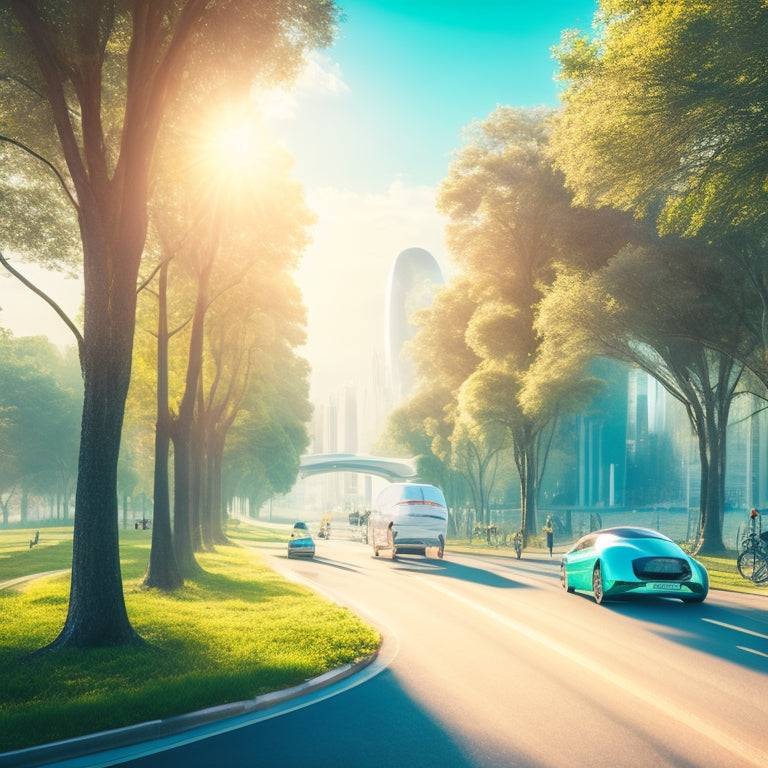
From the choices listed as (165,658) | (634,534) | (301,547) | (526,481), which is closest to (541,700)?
(165,658)

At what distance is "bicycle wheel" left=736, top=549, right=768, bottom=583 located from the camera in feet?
59.0

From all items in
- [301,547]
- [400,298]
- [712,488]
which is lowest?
[301,547]

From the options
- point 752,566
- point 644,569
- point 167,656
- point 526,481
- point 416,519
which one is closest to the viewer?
point 167,656

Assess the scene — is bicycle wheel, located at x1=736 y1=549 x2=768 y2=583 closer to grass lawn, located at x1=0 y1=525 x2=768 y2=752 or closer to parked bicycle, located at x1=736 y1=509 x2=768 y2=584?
parked bicycle, located at x1=736 y1=509 x2=768 y2=584

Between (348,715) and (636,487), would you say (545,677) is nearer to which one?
(348,715)

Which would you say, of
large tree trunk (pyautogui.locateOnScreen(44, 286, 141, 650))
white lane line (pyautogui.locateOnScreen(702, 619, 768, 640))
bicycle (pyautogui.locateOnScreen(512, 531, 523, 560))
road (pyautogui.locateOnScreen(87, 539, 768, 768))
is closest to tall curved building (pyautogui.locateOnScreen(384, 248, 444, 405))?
bicycle (pyautogui.locateOnScreen(512, 531, 523, 560))

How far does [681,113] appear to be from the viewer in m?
15.1

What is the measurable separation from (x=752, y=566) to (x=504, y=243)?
71.1ft

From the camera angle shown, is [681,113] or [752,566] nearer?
[681,113]

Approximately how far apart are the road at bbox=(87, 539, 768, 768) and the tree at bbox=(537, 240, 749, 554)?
12843 mm

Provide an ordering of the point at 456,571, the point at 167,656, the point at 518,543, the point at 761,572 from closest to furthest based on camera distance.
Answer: the point at 167,656
the point at 761,572
the point at 456,571
the point at 518,543

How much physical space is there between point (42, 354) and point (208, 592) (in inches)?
Answer: 2150

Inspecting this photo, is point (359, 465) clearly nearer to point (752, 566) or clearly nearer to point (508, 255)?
point (508, 255)

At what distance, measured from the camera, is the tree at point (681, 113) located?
13812 mm
